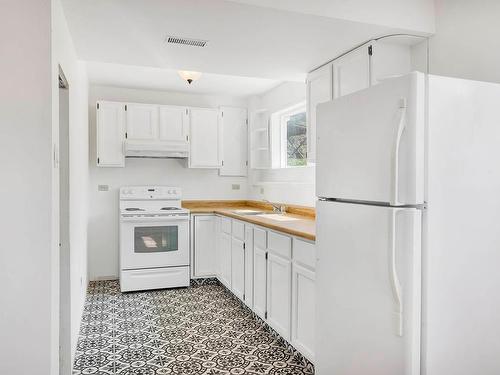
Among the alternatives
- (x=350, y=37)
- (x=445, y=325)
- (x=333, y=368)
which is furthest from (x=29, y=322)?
(x=350, y=37)

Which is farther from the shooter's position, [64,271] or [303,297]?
[303,297]

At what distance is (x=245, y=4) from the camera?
222cm

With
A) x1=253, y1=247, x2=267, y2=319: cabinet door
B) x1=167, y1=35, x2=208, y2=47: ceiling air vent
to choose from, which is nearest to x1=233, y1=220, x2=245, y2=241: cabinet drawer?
x1=253, y1=247, x2=267, y2=319: cabinet door

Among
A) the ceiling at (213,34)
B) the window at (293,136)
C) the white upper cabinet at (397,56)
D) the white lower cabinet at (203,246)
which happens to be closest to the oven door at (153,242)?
the white lower cabinet at (203,246)

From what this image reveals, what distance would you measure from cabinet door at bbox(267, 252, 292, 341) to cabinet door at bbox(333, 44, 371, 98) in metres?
1.36

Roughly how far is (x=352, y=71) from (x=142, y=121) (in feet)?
9.63

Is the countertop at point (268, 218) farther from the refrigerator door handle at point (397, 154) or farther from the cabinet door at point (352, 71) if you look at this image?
the cabinet door at point (352, 71)

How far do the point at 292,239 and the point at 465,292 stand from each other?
119cm

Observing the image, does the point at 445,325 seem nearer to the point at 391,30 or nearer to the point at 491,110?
the point at 491,110

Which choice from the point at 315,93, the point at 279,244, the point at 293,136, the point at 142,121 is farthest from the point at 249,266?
the point at 142,121

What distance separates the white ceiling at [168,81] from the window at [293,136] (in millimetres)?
460

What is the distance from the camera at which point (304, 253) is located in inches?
101

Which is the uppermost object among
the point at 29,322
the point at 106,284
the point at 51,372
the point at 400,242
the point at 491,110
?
the point at 491,110

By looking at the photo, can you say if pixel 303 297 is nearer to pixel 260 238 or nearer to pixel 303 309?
pixel 303 309
